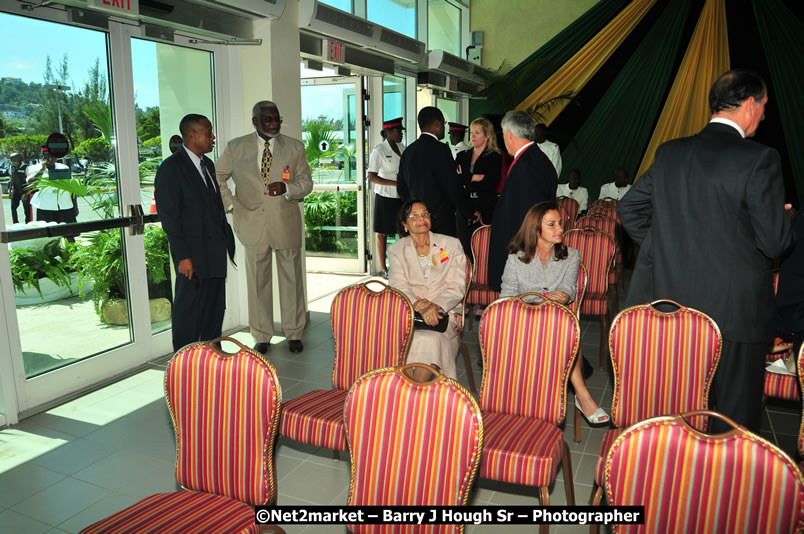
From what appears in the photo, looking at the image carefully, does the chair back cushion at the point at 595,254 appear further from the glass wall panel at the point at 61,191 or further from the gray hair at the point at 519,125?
the glass wall panel at the point at 61,191

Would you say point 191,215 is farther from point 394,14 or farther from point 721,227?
point 394,14

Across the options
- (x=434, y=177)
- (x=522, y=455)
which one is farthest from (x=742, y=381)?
(x=434, y=177)

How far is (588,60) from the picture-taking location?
940 cm

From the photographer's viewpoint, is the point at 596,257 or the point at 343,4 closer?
the point at 596,257

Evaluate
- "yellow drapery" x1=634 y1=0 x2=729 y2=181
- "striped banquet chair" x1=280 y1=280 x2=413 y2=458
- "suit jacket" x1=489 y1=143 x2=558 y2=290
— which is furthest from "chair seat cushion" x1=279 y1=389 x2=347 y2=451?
"yellow drapery" x1=634 y1=0 x2=729 y2=181

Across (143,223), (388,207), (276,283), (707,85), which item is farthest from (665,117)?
(143,223)

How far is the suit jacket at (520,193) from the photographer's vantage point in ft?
11.9

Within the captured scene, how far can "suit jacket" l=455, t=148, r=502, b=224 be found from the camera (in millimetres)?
5312

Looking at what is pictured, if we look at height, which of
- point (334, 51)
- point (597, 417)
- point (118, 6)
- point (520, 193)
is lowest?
point (597, 417)

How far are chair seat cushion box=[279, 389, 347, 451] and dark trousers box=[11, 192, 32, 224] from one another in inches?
82.2

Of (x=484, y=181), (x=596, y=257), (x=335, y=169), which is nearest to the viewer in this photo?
(x=596, y=257)

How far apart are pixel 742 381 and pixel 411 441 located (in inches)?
52.7

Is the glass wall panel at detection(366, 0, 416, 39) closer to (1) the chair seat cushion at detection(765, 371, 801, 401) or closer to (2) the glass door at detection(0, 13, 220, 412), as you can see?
(2) the glass door at detection(0, 13, 220, 412)

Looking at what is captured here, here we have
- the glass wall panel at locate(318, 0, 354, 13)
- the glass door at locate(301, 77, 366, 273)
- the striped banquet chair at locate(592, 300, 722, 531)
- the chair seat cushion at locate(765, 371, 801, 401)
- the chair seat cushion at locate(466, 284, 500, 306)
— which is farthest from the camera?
the glass door at locate(301, 77, 366, 273)
